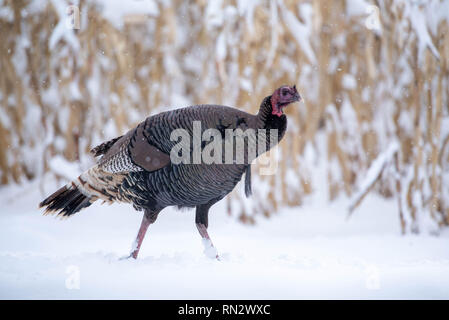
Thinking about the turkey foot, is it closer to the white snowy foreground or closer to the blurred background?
the white snowy foreground

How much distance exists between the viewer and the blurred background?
9.55 ft

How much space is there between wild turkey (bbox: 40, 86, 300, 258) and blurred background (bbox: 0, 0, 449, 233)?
3.76 feet

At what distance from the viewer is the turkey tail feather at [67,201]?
2.14 m

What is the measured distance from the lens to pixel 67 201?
7.06 feet

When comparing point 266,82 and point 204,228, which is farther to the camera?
point 266,82

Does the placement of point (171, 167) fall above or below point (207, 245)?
above

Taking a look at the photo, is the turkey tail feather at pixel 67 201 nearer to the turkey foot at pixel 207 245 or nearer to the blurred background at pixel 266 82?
the turkey foot at pixel 207 245

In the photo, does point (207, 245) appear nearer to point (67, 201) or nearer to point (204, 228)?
Result: point (204, 228)

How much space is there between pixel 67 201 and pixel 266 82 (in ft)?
4.88

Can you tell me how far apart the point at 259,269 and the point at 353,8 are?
1.93m

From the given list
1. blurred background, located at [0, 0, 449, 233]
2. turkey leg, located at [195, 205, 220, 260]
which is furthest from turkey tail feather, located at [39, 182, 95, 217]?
blurred background, located at [0, 0, 449, 233]

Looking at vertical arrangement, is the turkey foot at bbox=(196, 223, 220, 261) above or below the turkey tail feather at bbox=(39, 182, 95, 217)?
below

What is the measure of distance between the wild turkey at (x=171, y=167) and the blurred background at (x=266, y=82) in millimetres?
1147

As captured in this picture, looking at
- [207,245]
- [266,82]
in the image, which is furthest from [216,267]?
[266,82]
